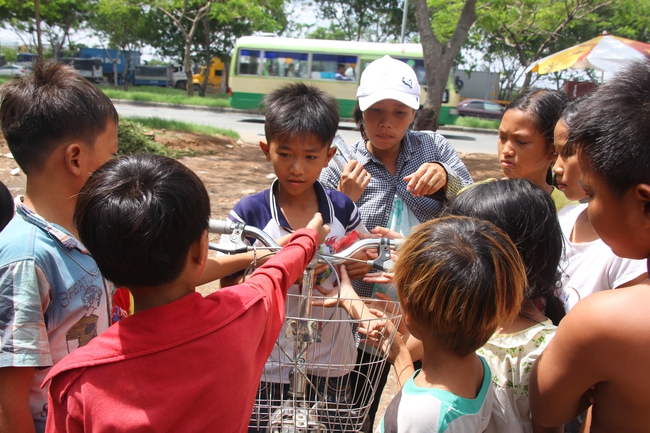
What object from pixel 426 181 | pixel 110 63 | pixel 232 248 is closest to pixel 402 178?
pixel 426 181

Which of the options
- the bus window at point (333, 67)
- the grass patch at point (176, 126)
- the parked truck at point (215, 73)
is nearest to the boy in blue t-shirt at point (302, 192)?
the grass patch at point (176, 126)

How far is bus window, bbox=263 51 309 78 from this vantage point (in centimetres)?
1828

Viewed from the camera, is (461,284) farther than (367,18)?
No

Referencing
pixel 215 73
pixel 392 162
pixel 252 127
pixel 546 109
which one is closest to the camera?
pixel 546 109

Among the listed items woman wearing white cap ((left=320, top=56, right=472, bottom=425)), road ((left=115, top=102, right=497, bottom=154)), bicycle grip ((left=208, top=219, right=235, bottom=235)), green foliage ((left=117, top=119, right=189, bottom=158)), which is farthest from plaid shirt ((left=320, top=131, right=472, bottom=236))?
road ((left=115, top=102, right=497, bottom=154))

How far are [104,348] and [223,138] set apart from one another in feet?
36.5

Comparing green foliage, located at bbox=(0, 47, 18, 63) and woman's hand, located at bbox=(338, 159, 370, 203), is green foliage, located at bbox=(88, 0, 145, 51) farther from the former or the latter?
woman's hand, located at bbox=(338, 159, 370, 203)

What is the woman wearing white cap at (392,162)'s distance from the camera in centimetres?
234

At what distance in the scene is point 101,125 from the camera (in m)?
1.63

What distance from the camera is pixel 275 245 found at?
1.59m

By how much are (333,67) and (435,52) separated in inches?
381

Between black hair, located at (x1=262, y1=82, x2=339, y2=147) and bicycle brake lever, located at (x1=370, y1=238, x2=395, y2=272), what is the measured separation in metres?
0.64

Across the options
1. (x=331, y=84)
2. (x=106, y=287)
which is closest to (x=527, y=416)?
(x=106, y=287)

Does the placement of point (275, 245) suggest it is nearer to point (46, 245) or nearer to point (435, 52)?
point (46, 245)
